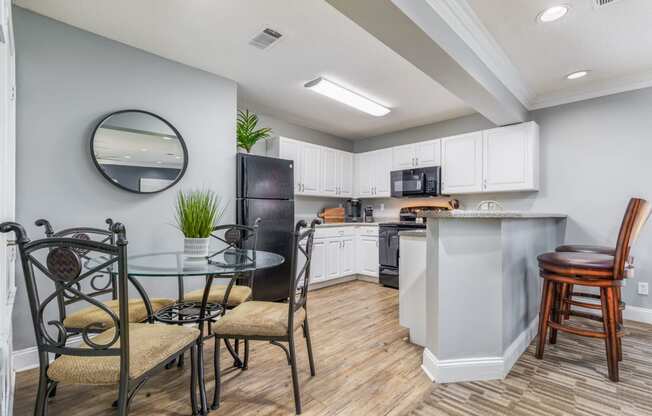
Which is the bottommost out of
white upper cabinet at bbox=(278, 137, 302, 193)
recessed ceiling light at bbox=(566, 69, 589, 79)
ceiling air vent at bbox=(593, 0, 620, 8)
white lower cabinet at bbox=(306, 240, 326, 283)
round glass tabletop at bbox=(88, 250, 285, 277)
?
Answer: white lower cabinet at bbox=(306, 240, 326, 283)

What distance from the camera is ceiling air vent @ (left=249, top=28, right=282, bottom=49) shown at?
7.93ft

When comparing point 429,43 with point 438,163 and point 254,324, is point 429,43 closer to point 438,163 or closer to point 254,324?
point 254,324

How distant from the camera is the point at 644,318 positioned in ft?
10.0

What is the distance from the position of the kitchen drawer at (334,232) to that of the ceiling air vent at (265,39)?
2409 millimetres

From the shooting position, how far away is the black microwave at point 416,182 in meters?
4.38

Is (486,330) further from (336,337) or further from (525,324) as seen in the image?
(336,337)

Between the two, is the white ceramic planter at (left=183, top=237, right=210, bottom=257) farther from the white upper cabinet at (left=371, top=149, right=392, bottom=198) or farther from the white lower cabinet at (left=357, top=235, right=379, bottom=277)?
the white upper cabinet at (left=371, top=149, right=392, bottom=198)

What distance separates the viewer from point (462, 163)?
4148 mm

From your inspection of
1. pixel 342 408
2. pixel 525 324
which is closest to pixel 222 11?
pixel 342 408

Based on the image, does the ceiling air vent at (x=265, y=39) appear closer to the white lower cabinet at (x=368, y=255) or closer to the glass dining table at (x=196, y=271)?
the glass dining table at (x=196, y=271)

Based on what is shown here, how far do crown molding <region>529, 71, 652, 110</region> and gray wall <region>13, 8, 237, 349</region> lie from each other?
3.73 meters

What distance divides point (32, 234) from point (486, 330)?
314cm

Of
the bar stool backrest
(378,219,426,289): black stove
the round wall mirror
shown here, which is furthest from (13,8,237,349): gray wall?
the bar stool backrest

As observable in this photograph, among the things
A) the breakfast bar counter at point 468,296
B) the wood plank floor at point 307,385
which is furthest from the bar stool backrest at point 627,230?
the wood plank floor at point 307,385
